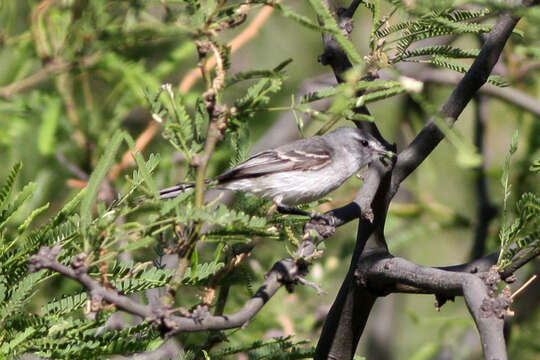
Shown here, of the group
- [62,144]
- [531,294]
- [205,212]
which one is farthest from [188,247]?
[531,294]

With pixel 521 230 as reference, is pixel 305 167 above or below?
below

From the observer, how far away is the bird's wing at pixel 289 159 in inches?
163

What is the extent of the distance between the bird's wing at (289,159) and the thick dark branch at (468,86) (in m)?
1.53

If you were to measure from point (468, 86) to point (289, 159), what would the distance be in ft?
6.37

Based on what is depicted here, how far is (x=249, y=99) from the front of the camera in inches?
73.2

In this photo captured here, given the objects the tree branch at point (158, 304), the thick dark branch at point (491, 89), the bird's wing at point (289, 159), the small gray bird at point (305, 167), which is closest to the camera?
the tree branch at point (158, 304)

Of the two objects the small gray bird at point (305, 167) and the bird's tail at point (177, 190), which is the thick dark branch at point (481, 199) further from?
the bird's tail at point (177, 190)

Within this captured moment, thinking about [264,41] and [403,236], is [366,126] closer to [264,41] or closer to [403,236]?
[403,236]

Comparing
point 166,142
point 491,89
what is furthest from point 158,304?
point 491,89

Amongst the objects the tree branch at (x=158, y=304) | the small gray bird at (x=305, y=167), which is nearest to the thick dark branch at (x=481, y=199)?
the small gray bird at (x=305, y=167)

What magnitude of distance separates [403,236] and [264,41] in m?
3.01

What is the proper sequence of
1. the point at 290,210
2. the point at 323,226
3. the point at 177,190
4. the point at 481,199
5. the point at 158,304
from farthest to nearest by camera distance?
the point at 481,199, the point at 290,210, the point at 177,190, the point at 323,226, the point at 158,304

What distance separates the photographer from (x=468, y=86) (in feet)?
8.18

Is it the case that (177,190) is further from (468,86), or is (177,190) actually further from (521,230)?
(521,230)
